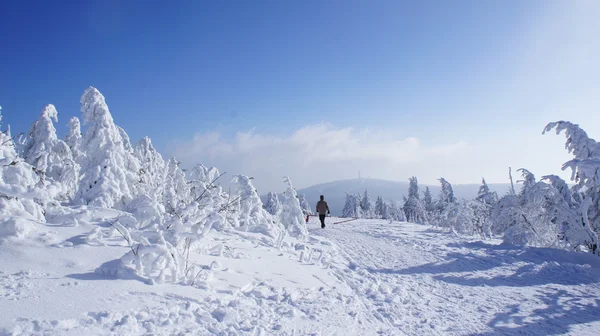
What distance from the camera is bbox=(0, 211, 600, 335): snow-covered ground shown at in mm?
3426

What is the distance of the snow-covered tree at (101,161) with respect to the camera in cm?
985

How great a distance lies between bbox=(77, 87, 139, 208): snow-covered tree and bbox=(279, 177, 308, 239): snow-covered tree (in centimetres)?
584

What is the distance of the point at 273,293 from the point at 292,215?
24.4ft

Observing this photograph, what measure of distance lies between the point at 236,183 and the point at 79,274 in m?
7.27

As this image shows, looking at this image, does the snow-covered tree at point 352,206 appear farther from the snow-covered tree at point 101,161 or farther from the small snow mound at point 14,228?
the small snow mound at point 14,228

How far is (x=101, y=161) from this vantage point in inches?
409

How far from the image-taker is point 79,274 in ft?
13.2

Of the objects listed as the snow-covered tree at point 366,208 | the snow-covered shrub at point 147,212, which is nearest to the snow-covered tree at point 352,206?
the snow-covered tree at point 366,208

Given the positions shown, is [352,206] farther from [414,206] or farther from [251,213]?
[251,213]

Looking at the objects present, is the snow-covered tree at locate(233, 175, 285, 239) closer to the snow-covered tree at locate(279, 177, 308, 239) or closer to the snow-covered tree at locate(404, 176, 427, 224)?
the snow-covered tree at locate(279, 177, 308, 239)

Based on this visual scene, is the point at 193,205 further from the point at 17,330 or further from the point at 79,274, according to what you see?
the point at 17,330

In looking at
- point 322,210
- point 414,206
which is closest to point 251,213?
point 322,210

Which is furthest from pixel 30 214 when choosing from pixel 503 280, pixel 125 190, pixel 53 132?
pixel 53 132

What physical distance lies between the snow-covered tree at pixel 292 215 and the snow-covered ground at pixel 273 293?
2859 mm
